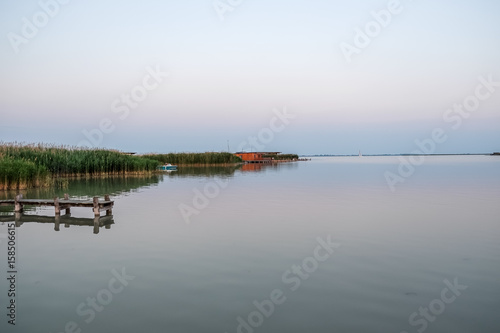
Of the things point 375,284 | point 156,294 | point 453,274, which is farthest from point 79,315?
point 453,274

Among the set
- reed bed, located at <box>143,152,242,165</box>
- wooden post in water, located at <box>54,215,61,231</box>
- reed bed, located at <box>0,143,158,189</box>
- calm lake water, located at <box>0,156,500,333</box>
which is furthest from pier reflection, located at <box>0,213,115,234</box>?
reed bed, located at <box>143,152,242,165</box>

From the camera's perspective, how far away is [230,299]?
341 inches

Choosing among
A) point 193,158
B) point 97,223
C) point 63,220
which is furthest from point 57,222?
point 193,158

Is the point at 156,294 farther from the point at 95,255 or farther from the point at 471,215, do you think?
the point at 471,215

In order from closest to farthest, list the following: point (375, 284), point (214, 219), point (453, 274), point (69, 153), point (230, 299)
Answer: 1. point (230, 299)
2. point (375, 284)
3. point (453, 274)
4. point (214, 219)
5. point (69, 153)

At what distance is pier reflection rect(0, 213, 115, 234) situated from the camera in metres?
17.4

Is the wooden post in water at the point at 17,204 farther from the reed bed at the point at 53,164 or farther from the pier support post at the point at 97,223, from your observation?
the reed bed at the point at 53,164

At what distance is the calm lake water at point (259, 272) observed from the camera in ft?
25.2

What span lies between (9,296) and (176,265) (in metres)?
4.00

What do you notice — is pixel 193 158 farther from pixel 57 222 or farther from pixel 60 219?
pixel 57 222

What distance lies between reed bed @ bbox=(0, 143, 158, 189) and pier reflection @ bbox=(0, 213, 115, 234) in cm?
1070

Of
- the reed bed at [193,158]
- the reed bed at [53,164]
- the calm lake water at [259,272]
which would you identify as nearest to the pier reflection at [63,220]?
the calm lake water at [259,272]

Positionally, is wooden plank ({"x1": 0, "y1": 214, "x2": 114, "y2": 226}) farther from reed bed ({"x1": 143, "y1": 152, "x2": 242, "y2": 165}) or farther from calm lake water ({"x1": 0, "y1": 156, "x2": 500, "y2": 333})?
reed bed ({"x1": 143, "y1": 152, "x2": 242, "y2": 165})

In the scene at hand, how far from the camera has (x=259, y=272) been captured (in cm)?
1057
